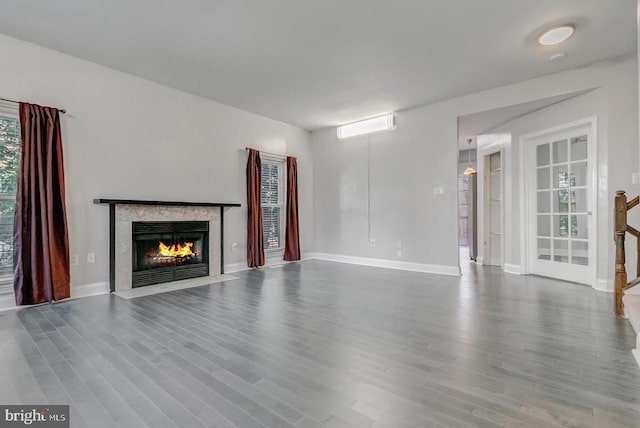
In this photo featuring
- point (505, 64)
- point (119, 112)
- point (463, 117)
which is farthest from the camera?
point (463, 117)

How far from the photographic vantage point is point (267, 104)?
17.2 feet

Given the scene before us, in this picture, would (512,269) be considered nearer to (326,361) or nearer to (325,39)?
(326,361)

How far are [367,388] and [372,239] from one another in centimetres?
438

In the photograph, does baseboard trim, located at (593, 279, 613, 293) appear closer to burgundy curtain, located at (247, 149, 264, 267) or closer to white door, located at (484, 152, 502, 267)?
white door, located at (484, 152, 502, 267)

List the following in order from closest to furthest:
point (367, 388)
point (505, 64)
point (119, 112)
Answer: point (367, 388) → point (505, 64) → point (119, 112)

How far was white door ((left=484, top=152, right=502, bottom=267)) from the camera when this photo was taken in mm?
6090

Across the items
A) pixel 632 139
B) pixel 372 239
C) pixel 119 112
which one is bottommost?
pixel 372 239

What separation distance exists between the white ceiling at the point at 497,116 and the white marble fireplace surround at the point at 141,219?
4.27 meters

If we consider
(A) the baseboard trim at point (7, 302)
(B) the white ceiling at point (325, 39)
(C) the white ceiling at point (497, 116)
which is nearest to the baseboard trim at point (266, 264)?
(A) the baseboard trim at point (7, 302)

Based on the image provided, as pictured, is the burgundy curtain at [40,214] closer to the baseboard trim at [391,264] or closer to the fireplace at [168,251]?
the fireplace at [168,251]

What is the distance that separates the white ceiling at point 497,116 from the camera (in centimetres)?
431

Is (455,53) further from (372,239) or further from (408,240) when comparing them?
(372,239)

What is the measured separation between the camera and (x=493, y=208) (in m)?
6.27

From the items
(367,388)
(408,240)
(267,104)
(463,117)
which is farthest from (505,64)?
(367,388)
